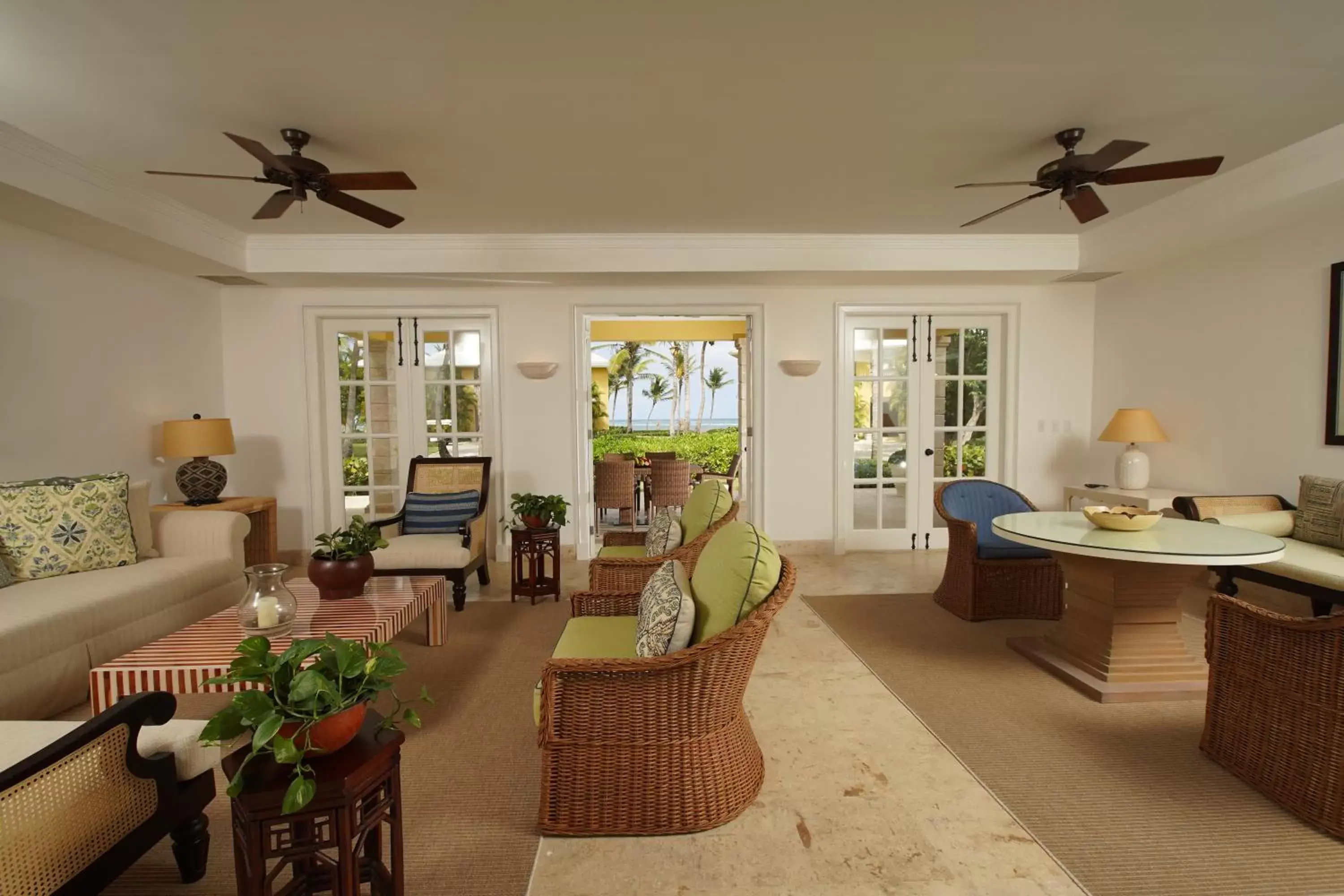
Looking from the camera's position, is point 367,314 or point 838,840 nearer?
point 838,840

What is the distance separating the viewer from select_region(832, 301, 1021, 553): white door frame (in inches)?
226

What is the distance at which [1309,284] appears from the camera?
3.98m

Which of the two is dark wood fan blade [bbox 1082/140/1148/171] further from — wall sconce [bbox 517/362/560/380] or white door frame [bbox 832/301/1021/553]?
wall sconce [bbox 517/362/560/380]

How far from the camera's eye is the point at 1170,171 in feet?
9.64

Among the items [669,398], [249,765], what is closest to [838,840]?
[249,765]

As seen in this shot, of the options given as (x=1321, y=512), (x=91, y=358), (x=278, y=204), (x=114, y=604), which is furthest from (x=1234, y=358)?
(x=91, y=358)

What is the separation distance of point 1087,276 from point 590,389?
4228 millimetres

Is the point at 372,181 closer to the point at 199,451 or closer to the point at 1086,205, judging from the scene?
the point at 199,451

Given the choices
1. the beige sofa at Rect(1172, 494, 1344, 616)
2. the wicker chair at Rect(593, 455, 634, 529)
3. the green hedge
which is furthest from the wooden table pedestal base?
the green hedge

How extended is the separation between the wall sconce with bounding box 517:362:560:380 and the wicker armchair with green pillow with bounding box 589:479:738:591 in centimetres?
249

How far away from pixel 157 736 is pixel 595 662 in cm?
117

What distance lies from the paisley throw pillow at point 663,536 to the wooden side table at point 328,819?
68.1 inches

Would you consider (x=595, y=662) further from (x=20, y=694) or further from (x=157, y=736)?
(x=20, y=694)

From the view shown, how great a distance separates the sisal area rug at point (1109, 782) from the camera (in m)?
1.80
